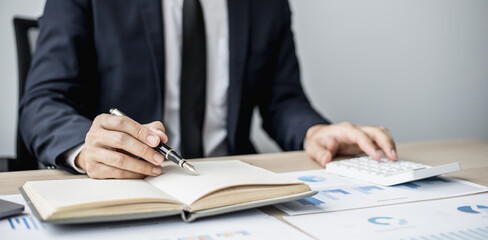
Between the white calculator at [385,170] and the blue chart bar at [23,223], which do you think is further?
the white calculator at [385,170]

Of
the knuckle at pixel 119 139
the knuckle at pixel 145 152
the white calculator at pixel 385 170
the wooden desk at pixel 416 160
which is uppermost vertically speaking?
the knuckle at pixel 119 139

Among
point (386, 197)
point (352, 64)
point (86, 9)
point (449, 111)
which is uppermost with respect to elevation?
point (86, 9)

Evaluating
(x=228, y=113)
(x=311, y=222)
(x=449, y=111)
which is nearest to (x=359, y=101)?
(x=449, y=111)

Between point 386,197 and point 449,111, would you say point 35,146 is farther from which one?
point 449,111

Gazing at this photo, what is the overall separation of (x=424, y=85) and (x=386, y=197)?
6.52 ft

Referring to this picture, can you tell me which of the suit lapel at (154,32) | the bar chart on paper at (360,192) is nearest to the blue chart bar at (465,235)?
the bar chart on paper at (360,192)

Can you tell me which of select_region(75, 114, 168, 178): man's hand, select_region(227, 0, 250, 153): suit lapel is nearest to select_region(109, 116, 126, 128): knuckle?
select_region(75, 114, 168, 178): man's hand

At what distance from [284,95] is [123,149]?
85 cm

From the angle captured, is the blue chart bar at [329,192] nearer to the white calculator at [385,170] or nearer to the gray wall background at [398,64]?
the white calculator at [385,170]

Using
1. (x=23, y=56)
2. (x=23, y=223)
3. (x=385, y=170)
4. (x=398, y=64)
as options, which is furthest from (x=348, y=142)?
(x=398, y=64)

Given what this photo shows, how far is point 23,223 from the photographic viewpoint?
539 mm

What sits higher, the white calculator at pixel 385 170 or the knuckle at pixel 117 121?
the knuckle at pixel 117 121

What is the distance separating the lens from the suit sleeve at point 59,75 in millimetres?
991

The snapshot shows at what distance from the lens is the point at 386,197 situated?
2.27 feet
